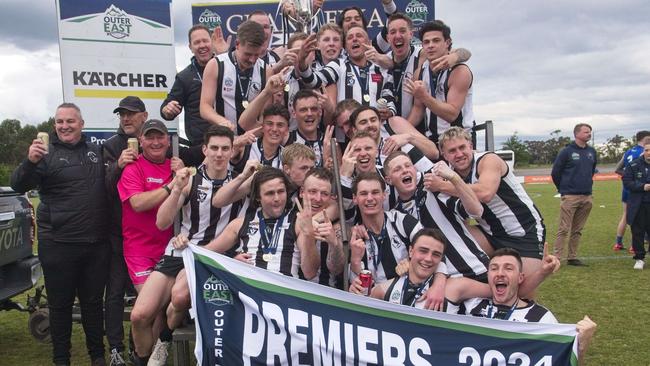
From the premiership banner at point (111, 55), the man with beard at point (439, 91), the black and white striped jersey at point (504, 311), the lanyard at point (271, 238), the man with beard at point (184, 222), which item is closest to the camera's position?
the black and white striped jersey at point (504, 311)

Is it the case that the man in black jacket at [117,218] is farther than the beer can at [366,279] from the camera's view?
Yes

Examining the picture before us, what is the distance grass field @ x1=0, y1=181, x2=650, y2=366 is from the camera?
5461mm

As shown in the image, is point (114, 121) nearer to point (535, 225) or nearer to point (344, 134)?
point (344, 134)

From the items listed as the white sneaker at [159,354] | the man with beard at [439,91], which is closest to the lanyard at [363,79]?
the man with beard at [439,91]

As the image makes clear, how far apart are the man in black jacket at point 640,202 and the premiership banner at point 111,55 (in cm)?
718

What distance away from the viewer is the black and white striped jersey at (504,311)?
12.2 ft

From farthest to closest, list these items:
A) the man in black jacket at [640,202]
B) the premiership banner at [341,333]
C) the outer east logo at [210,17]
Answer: the outer east logo at [210,17] → the man in black jacket at [640,202] → the premiership banner at [341,333]

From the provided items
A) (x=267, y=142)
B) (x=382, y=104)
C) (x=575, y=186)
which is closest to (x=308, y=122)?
(x=267, y=142)

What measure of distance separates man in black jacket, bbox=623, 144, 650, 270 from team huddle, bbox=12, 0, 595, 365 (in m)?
5.18

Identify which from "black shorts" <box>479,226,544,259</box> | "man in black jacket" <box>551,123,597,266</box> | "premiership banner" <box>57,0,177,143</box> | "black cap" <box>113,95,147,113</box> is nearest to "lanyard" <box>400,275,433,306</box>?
"black shorts" <box>479,226,544,259</box>

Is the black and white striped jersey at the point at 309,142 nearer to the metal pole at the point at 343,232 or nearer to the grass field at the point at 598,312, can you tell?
the metal pole at the point at 343,232

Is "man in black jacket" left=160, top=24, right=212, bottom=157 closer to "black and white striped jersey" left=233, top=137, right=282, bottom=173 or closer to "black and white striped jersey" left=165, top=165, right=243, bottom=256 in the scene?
"black and white striped jersey" left=233, top=137, right=282, bottom=173

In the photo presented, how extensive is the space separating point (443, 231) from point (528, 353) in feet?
4.01

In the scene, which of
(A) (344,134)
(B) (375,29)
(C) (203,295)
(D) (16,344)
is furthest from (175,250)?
(B) (375,29)
